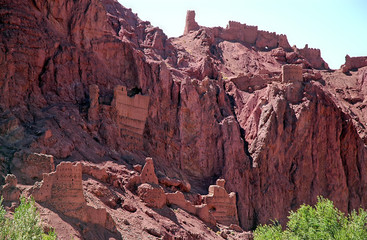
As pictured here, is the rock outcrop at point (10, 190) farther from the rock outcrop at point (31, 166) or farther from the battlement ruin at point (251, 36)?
the battlement ruin at point (251, 36)

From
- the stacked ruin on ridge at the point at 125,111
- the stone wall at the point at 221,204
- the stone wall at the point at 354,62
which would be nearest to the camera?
the stacked ruin on ridge at the point at 125,111

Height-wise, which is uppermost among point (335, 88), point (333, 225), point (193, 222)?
point (335, 88)

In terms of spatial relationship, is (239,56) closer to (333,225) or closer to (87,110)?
(87,110)

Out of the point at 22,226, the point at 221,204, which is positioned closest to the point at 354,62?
the point at 221,204

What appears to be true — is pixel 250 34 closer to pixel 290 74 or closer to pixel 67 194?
pixel 290 74

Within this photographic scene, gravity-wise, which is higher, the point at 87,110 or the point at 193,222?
the point at 87,110

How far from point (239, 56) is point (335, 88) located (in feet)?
41.9

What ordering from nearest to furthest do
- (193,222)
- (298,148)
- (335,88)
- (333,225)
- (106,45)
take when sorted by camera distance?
(333,225) → (193,222) → (106,45) → (298,148) → (335,88)

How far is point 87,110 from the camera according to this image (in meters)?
56.4

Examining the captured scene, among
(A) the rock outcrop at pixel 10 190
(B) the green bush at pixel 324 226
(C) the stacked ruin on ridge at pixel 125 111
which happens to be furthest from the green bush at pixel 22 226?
(C) the stacked ruin on ridge at pixel 125 111

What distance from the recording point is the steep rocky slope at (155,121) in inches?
1950

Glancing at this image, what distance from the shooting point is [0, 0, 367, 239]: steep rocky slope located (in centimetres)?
4953

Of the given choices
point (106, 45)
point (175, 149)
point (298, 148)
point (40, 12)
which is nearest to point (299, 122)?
point (298, 148)

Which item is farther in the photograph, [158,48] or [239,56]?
[239,56]
